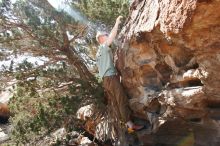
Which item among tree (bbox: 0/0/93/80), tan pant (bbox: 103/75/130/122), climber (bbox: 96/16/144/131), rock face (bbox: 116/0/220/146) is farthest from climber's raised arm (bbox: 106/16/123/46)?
tree (bbox: 0/0/93/80)

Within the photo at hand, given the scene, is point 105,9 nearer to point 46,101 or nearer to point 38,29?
point 38,29

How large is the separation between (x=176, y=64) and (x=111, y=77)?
1.60 m

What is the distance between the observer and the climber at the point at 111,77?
678 cm

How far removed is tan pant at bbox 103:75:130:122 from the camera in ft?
→ 23.0

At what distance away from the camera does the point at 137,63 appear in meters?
6.63

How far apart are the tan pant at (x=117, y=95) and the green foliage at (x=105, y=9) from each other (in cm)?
236

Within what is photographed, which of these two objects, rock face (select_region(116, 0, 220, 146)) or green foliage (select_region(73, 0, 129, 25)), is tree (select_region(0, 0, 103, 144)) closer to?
green foliage (select_region(73, 0, 129, 25))

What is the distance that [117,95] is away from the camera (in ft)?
23.5

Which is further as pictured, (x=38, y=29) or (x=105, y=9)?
(x=105, y=9)

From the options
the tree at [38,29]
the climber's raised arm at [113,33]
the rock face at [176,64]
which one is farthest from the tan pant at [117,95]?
the tree at [38,29]

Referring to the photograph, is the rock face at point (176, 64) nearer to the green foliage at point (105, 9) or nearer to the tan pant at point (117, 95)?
the tan pant at point (117, 95)

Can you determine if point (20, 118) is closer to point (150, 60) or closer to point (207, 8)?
point (150, 60)

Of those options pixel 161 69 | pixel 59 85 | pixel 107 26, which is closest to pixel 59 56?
pixel 59 85

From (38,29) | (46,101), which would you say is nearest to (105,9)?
(38,29)
